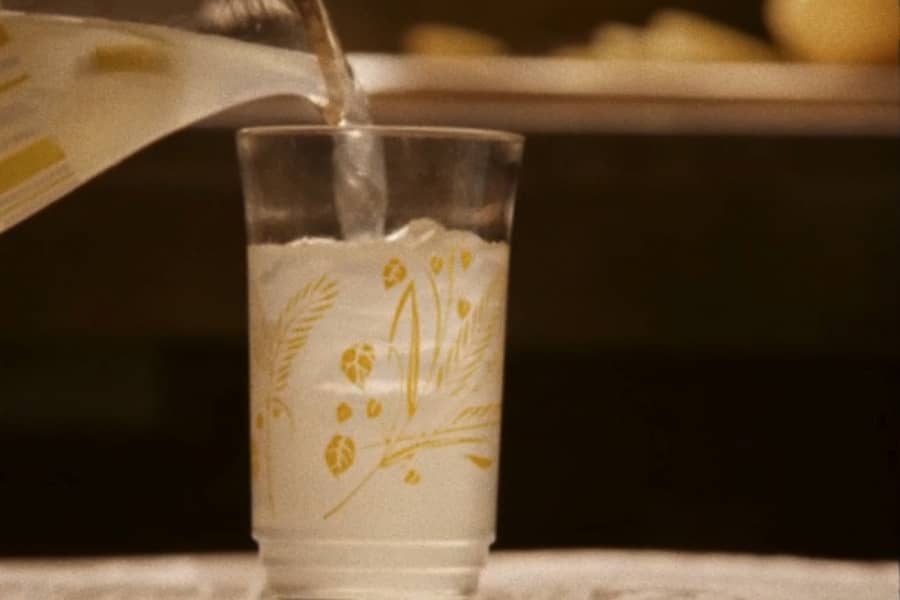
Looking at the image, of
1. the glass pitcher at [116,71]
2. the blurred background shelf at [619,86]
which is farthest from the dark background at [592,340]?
the glass pitcher at [116,71]

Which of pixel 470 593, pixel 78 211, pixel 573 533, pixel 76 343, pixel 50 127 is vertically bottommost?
pixel 573 533

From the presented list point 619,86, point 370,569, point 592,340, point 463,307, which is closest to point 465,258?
point 463,307

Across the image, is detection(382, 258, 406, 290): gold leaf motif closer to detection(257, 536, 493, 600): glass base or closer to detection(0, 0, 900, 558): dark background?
detection(257, 536, 493, 600): glass base

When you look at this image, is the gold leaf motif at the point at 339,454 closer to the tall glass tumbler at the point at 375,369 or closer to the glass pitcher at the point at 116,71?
the tall glass tumbler at the point at 375,369

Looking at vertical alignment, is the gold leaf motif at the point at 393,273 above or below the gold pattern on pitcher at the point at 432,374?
above

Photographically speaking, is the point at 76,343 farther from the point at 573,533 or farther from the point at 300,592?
the point at 300,592

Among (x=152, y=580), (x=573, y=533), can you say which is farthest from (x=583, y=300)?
(x=152, y=580)

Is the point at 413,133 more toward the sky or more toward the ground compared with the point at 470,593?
more toward the sky

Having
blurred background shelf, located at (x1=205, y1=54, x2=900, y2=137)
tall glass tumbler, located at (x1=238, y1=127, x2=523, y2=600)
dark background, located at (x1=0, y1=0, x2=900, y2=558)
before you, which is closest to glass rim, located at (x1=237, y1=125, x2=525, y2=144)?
tall glass tumbler, located at (x1=238, y1=127, x2=523, y2=600)
